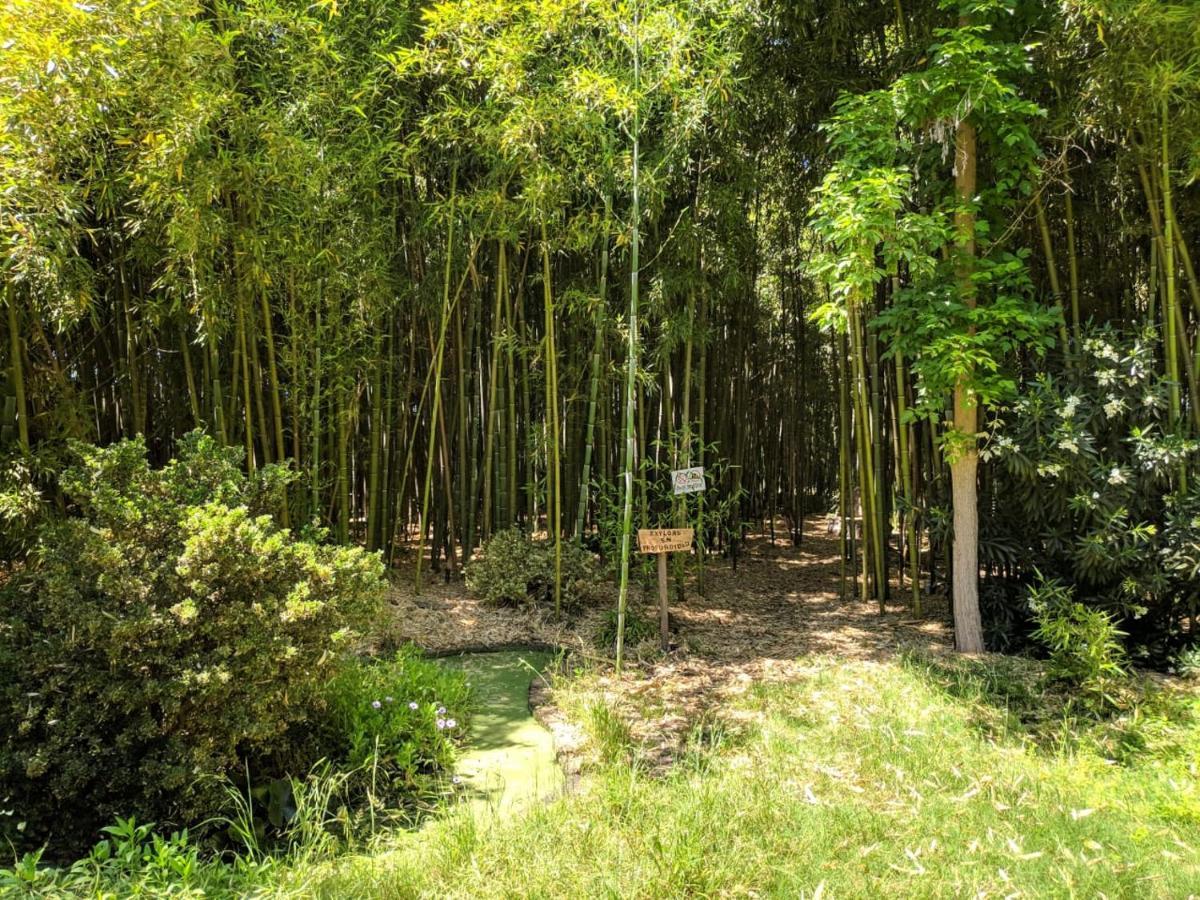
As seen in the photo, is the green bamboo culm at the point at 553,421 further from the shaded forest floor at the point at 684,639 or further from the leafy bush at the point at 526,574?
the shaded forest floor at the point at 684,639

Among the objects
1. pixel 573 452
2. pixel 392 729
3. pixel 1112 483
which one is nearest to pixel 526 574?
pixel 573 452

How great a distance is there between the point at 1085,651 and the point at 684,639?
69.8 inches

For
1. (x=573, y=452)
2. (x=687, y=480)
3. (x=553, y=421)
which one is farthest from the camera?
(x=573, y=452)

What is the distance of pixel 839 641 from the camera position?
12.5 ft

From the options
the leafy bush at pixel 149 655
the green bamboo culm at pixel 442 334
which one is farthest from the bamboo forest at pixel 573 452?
the green bamboo culm at pixel 442 334

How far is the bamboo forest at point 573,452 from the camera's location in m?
1.86

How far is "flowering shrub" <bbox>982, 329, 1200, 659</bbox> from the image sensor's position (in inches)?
124

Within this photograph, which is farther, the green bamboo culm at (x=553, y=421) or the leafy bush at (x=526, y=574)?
the leafy bush at (x=526, y=574)

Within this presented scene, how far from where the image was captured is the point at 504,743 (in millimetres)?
2609

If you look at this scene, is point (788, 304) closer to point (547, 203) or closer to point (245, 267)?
point (547, 203)

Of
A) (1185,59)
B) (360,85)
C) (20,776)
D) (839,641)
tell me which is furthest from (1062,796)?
(360,85)

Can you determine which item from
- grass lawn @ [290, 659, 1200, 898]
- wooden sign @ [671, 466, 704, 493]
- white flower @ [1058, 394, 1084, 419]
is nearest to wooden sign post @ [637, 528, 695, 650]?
wooden sign @ [671, 466, 704, 493]

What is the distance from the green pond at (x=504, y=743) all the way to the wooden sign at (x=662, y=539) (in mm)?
777

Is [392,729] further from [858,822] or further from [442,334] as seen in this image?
[442,334]
